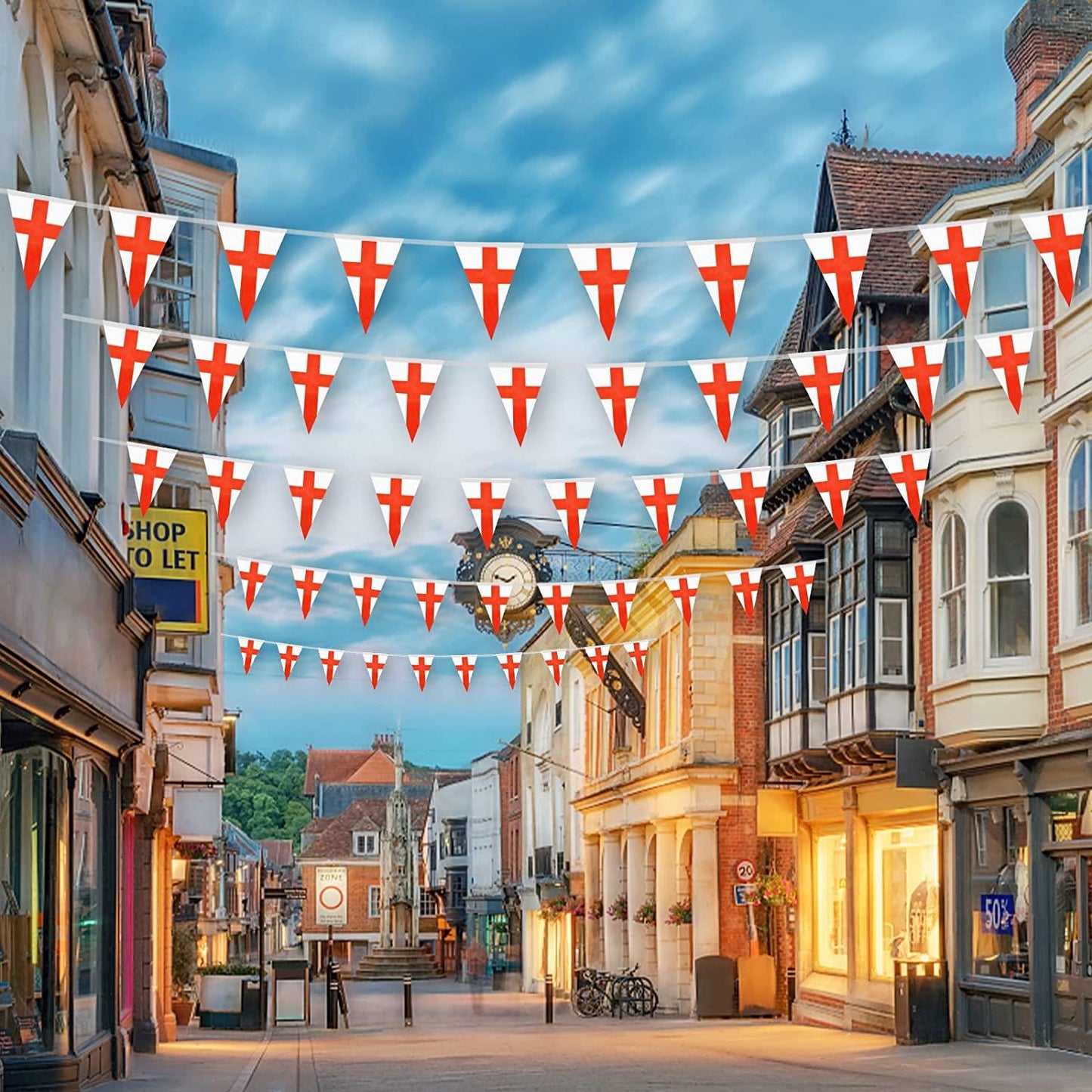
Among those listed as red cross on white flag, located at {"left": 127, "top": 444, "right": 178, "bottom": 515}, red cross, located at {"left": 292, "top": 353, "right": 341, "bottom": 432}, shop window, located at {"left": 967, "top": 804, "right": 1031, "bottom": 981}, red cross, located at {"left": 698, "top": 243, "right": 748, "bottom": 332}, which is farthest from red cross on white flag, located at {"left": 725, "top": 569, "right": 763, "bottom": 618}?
red cross, located at {"left": 698, "top": 243, "right": 748, "bottom": 332}

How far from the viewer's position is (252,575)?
77.3 feet

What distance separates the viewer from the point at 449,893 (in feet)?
293

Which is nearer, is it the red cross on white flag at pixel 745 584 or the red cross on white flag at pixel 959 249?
the red cross on white flag at pixel 959 249

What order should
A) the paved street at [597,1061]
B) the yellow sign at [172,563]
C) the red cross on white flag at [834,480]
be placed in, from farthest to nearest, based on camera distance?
the yellow sign at [172,563] → the red cross on white flag at [834,480] → the paved street at [597,1061]

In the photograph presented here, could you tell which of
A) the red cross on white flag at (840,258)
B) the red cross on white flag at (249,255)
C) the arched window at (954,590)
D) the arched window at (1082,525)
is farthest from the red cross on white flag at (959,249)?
the arched window at (954,590)

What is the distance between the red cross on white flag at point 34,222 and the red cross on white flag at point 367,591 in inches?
459

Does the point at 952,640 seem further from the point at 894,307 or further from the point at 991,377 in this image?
the point at 894,307

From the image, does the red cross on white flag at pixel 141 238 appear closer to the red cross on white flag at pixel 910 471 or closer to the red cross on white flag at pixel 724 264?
the red cross on white flag at pixel 724 264

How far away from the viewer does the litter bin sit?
896 inches

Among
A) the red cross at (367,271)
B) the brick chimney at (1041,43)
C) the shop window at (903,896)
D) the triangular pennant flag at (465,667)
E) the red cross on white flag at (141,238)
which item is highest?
the brick chimney at (1041,43)

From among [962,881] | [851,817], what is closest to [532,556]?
[851,817]

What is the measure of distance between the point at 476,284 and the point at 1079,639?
29.4 feet

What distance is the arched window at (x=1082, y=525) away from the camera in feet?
64.0

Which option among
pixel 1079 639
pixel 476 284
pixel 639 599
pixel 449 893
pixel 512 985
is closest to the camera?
pixel 476 284
